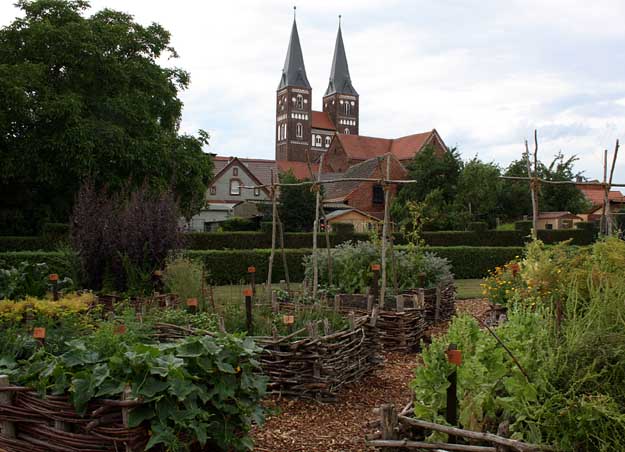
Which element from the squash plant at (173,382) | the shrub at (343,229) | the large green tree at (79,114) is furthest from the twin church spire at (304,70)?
the squash plant at (173,382)

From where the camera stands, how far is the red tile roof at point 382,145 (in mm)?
58281

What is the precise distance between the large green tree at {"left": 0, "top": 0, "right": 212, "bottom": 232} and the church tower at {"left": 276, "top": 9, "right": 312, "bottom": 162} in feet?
194

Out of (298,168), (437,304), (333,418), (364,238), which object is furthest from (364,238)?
(298,168)

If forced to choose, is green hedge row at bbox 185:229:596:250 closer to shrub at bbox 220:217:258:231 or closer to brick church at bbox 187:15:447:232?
brick church at bbox 187:15:447:232

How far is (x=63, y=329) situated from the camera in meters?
4.20

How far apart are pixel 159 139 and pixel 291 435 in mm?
18856

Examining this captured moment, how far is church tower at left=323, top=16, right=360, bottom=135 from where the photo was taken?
88.4 meters

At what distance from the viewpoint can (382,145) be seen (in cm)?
6406

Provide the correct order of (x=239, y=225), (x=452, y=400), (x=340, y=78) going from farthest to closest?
(x=340, y=78)
(x=239, y=225)
(x=452, y=400)

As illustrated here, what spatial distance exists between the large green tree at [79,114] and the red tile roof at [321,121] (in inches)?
2644

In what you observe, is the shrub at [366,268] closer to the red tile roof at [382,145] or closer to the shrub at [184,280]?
the shrub at [184,280]

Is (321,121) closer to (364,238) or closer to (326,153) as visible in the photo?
(326,153)

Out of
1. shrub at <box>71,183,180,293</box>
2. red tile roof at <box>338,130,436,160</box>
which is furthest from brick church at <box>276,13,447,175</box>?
shrub at <box>71,183,180,293</box>

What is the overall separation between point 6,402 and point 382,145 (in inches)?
2441
